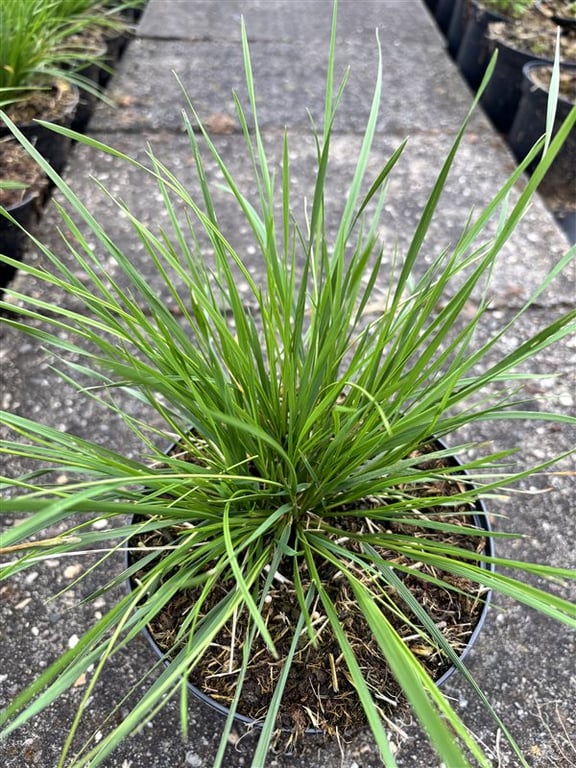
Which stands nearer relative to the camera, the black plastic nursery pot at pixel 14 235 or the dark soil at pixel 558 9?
the black plastic nursery pot at pixel 14 235

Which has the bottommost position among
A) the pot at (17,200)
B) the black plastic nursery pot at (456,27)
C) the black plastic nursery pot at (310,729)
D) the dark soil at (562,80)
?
the black plastic nursery pot at (310,729)

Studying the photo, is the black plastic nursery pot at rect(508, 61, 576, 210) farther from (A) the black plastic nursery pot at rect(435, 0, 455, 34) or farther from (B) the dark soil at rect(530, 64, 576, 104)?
(A) the black plastic nursery pot at rect(435, 0, 455, 34)

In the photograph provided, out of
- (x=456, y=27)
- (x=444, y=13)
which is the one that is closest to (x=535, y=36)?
(x=456, y=27)

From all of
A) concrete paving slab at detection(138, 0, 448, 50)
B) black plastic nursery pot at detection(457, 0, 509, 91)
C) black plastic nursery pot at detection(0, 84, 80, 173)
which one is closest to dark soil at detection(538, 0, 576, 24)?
black plastic nursery pot at detection(457, 0, 509, 91)

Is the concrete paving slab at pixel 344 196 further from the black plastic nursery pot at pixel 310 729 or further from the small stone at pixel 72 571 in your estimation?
the black plastic nursery pot at pixel 310 729

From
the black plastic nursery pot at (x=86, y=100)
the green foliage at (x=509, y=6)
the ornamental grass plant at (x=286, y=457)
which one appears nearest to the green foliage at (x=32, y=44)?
the black plastic nursery pot at (x=86, y=100)
